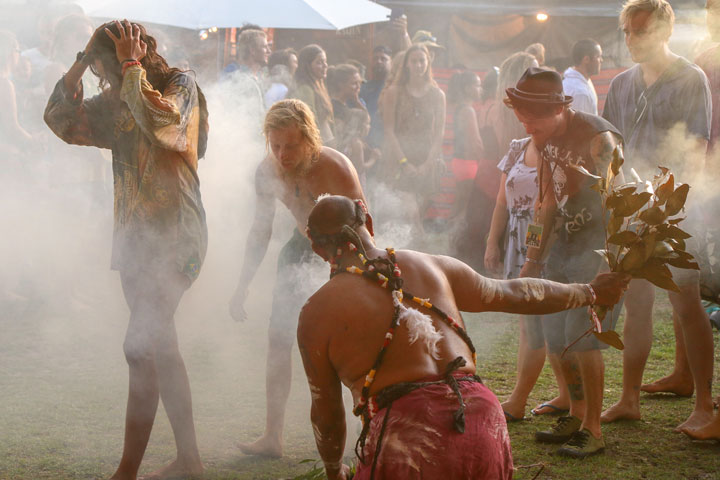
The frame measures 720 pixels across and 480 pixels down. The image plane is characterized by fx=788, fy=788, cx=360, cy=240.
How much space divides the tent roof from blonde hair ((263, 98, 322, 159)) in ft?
28.2

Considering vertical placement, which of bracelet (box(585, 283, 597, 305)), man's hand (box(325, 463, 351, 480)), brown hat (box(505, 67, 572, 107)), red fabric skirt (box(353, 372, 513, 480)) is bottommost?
man's hand (box(325, 463, 351, 480))

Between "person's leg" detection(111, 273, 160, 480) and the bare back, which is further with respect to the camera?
"person's leg" detection(111, 273, 160, 480)

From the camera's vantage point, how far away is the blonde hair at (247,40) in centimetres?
689

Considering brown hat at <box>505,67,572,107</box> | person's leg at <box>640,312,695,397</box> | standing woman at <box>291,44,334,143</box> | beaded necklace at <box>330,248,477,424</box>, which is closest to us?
beaded necklace at <box>330,248,477,424</box>

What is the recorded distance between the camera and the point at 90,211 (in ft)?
20.7

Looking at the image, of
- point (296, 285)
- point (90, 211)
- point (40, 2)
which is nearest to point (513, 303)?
point (296, 285)

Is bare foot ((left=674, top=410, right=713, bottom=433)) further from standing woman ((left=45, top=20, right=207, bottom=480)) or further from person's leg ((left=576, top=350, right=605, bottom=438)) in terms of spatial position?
standing woman ((left=45, top=20, right=207, bottom=480))

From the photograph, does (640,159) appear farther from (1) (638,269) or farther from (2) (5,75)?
(2) (5,75)

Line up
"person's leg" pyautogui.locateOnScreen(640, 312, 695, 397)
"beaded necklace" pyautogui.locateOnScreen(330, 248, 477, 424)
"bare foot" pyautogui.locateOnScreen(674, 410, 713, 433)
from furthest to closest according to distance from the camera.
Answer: "person's leg" pyautogui.locateOnScreen(640, 312, 695, 397) < "bare foot" pyautogui.locateOnScreen(674, 410, 713, 433) < "beaded necklace" pyautogui.locateOnScreen(330, 248, 477, 424)

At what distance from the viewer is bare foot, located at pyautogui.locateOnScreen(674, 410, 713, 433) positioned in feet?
12.6

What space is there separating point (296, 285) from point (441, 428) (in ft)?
5.96

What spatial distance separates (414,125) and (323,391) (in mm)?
5590

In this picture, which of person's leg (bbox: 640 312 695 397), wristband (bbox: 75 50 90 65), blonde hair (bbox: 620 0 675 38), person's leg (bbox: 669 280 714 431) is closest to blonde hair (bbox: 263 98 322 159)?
wristband (bbox: 75 50 90 65)

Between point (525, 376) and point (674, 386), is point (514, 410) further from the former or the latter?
point (674, 386)
